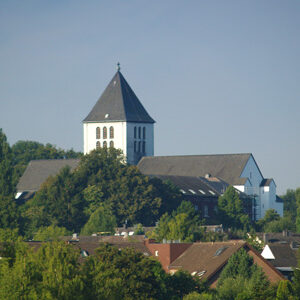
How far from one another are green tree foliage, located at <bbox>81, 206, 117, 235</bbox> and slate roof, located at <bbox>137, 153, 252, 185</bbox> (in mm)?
35486

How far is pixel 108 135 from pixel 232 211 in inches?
1180

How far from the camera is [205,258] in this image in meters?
81.2

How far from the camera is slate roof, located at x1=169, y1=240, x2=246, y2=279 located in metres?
77.6

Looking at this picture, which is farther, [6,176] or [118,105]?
[118,105]

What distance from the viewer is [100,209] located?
12081cm

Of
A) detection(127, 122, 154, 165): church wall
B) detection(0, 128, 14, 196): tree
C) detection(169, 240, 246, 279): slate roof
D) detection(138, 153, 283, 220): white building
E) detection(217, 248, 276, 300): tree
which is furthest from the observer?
detection(127, 122, 154, 165): church wall

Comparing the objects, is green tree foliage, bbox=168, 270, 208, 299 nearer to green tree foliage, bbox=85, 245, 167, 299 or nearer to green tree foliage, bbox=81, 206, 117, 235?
green tree foliage, bbox=85, 245, 167, 299

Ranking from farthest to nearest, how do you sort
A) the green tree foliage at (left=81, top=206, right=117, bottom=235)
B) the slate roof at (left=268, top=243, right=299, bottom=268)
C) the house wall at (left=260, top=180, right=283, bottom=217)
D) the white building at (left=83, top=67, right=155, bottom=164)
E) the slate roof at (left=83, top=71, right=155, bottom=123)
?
the white building at (left=83, top=67, right=155, bottom=164) → the slate roof at (left=83, top=71, right=155, bottom=123) → the house wall at (left=260, top=180, right=283, bottom=217) → the green tree foliage at (left=81, top=206, right=117, bottom=235) → the slate roof at (left=268, top=243, right=299, bottom=268)

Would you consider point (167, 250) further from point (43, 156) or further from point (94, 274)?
point (43, 156)

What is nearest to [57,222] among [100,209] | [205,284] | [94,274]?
[100,209]

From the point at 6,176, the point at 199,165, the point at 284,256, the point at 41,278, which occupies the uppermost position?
the point at 199,165

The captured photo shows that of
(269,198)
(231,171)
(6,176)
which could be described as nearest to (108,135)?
(231,171)

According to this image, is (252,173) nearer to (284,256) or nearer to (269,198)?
(269,198)

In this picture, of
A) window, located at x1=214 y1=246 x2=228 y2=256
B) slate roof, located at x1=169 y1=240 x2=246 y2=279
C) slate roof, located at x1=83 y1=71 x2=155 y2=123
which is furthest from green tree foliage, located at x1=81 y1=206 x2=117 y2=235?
slate roof, located at x1=83 y1=71 x2=155 y2=123
